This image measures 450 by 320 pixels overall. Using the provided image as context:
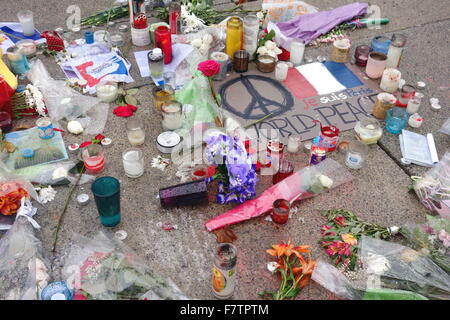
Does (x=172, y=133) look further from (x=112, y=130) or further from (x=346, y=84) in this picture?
(x=346, y=84)

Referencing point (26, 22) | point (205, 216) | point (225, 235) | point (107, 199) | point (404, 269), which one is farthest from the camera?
point (26, 22)

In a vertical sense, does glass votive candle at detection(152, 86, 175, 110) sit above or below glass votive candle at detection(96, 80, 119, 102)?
above

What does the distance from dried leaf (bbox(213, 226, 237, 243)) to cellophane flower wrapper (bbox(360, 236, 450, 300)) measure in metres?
0.70

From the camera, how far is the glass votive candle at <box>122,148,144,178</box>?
285cm

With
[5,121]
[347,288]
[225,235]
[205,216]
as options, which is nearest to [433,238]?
[347,288]

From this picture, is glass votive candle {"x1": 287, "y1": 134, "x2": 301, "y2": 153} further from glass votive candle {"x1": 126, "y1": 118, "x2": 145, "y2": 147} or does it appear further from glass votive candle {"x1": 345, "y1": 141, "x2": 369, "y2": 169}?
glass votive candle {"x1": 126, "y1": 118, "x2": 145, "y2": 147}

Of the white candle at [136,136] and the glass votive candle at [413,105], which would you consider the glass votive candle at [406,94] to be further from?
the white candle at [136,136]

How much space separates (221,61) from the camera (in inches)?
144

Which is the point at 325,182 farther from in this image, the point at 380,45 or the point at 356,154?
the point at 380,45

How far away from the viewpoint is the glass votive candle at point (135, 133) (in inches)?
123

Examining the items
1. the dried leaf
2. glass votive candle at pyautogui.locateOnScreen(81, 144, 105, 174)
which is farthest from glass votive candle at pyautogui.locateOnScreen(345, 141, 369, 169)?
glass votive candle at pyautogui.locateOnScreen(81, 144, 105, 174)

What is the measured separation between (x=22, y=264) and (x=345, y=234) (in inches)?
68.3

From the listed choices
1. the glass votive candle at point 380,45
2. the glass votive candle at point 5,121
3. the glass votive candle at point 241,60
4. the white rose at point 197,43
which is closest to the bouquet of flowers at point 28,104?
the glass votive candle at point 5,121

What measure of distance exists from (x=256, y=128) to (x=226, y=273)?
1.42 metres
